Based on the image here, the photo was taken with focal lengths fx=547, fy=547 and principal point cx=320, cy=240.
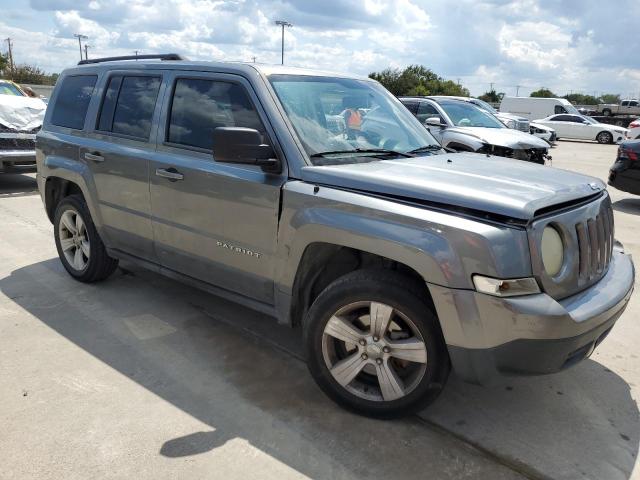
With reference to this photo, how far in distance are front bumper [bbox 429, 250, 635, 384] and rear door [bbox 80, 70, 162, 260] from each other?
2413mm

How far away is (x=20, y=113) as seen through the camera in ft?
32.2

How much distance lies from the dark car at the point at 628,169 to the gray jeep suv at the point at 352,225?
6141mm

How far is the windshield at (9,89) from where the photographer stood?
1139cm

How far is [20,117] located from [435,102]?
7.86m

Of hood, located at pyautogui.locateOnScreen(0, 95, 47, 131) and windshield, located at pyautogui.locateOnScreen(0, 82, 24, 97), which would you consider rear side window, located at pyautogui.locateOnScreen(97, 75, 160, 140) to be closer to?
hood, located at pyautogui.locateOnScreen(0, 95, 47, 131)

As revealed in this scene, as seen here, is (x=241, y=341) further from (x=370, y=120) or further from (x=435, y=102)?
(x=435, y=102)

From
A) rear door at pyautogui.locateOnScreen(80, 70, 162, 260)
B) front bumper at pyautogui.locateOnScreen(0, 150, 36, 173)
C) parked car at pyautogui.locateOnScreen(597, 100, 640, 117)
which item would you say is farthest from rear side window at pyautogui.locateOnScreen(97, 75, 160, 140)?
parked car at pyautogui.locateOnScreen(597, 100, 640, 117)

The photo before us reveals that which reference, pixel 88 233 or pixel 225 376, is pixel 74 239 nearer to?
pixel 88 233

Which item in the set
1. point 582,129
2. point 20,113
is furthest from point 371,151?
point 582,129

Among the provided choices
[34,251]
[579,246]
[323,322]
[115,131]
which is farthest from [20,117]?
[579,246]

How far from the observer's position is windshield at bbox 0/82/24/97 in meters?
11.4

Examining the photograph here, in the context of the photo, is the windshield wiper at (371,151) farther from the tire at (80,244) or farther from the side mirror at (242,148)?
the tire at (80,244)

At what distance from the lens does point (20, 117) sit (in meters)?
9.74

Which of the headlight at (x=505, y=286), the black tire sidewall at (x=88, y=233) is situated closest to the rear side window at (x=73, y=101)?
the black tire sidewall at (x=88, y=233)
